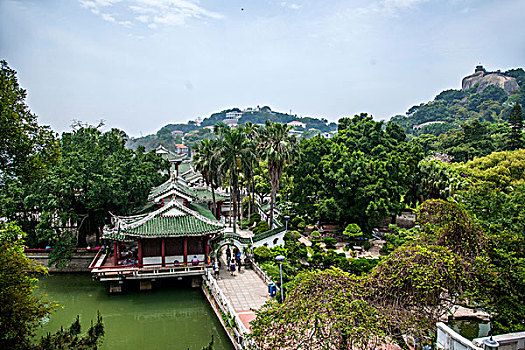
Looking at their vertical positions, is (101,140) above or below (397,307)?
above

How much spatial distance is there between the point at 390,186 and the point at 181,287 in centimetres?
1709

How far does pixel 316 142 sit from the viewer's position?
32.5 m

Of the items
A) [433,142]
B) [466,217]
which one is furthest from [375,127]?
[433,142]

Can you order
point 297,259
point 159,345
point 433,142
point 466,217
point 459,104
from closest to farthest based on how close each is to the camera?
point 466,217
point 159,345
point 297,259
point 433,142
point 459,104

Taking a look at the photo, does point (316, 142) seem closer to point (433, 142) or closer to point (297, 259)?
point (297, 259)

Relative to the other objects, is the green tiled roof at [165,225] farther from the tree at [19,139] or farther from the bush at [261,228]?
the bush at [261,228]

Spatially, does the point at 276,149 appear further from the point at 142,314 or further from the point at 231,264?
the point at 142,314

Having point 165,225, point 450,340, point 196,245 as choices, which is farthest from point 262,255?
point 450,340

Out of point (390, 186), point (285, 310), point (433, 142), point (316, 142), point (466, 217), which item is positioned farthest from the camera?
point (433, 142)

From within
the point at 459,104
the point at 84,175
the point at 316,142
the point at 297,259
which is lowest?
the point at 297,259

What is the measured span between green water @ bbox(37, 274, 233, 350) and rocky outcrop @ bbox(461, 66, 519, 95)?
144 metres

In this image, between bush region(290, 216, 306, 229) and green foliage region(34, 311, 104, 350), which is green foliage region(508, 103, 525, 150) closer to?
bush region(290, 216, 306, 229)

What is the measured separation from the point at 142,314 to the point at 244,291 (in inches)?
200

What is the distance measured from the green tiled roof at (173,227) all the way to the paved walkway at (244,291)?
2841 mm
